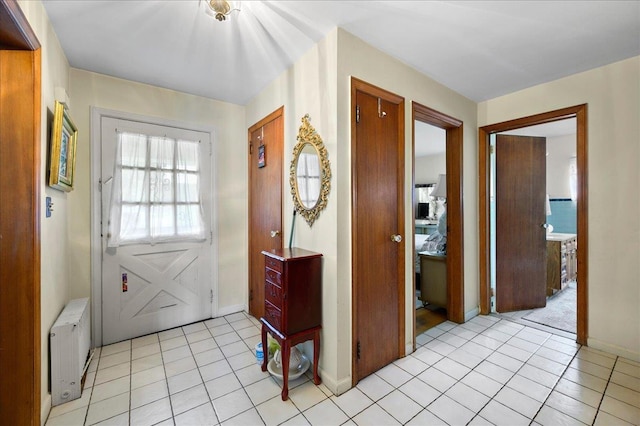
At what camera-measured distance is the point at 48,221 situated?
175cm

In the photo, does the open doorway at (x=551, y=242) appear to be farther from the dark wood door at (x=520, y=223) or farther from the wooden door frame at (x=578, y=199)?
the wooden door frame at (x=578, y=199)

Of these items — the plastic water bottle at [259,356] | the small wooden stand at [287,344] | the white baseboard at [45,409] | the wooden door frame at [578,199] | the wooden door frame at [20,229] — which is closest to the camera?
the wooden door frame at [20,229]

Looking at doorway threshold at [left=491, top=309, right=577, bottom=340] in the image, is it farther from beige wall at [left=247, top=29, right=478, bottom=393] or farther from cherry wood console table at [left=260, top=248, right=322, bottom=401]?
cherry wood console table at [left=260, top=248, right=322, bottom=401]

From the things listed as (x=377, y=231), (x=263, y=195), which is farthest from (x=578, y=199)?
(x=263, y=195)

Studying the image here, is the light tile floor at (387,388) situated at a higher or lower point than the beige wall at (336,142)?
lower

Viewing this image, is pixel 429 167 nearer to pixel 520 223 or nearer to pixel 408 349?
pixel 520 223

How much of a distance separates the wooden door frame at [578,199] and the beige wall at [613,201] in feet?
0.13

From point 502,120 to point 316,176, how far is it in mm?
2427

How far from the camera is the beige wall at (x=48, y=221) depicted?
1.61 m

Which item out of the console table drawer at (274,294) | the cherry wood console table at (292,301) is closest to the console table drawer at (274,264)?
the cherry wood console table at (292,301)

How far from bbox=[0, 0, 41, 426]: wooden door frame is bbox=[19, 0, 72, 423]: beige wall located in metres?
0.11

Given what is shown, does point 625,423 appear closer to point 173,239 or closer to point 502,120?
point 502,120

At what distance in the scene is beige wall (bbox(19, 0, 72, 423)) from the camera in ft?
5.29

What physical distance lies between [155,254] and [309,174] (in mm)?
Result: 1876
